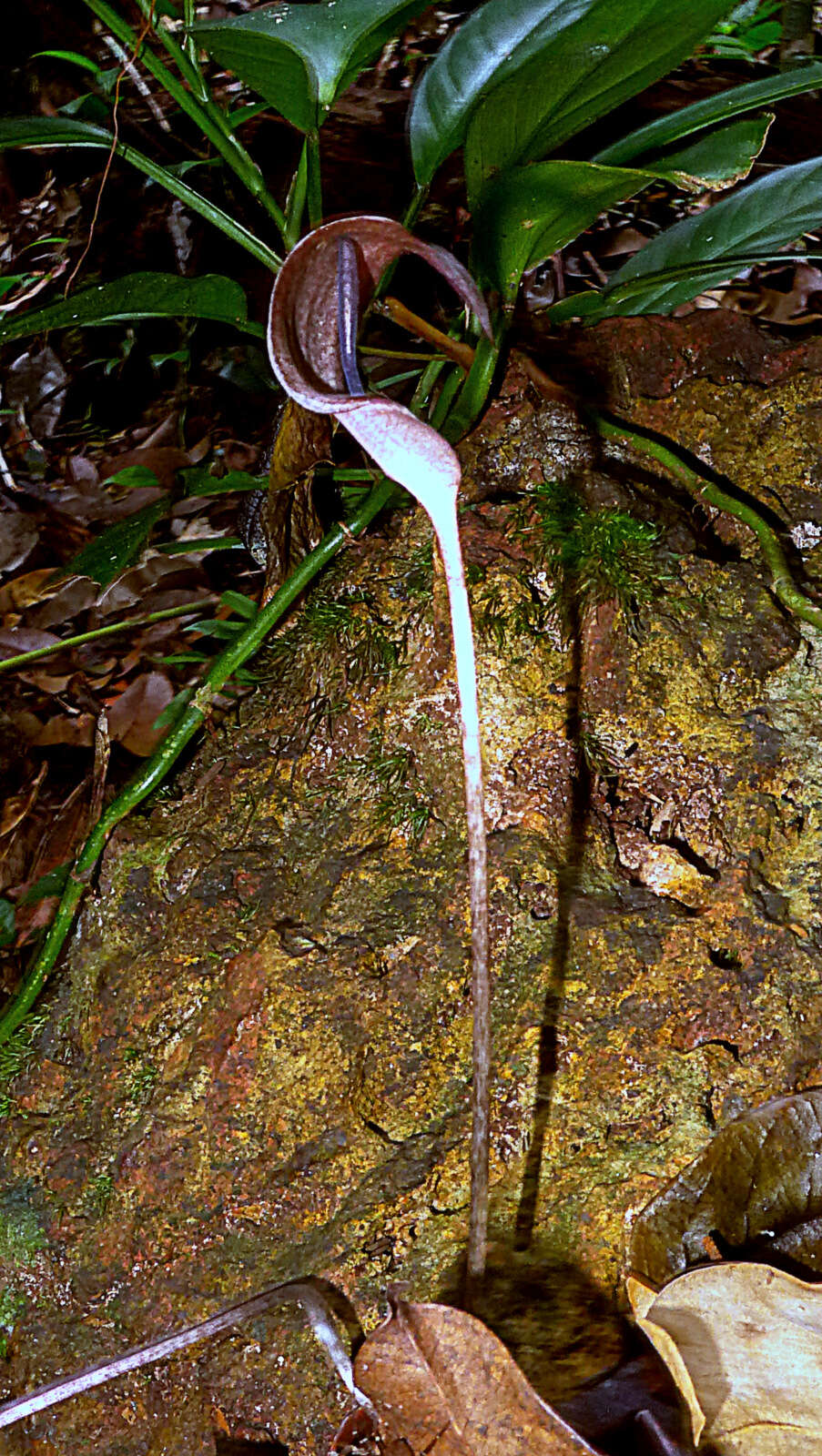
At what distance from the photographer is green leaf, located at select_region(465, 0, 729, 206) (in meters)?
0.86

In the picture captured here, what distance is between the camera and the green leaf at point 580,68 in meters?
0.86

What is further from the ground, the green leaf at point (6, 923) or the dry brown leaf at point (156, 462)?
the dry brown leaf at point (156, 462)

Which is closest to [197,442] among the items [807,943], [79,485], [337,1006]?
[79,485]

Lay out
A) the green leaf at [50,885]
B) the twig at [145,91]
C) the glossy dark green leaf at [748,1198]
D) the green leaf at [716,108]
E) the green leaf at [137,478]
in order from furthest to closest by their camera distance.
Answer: the twig at [145,91], the green leaf at [137,478], the green leaf at [50,885], the green leaf at [716,108], the glossy dark green leaf at [748,1198]

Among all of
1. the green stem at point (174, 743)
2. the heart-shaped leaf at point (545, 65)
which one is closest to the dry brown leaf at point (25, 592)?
the green stem at point (174, 743)

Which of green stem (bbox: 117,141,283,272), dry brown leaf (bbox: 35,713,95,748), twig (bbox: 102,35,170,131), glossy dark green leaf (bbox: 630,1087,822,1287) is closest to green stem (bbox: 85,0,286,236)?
green stem (bbox: 117,141,283,272)

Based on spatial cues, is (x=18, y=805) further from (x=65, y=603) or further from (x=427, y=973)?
(x=427, y=973)

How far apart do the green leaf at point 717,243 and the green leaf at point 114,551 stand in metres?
0.60

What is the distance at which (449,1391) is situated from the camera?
65cm

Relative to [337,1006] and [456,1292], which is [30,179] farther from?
[456,1292]

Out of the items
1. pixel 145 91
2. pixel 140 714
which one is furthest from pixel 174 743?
pixel 145 91

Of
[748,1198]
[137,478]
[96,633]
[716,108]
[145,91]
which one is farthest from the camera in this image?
[145,91]

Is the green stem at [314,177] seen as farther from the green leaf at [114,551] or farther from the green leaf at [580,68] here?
the green leaf at [114,551]

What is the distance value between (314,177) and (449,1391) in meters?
1.13
